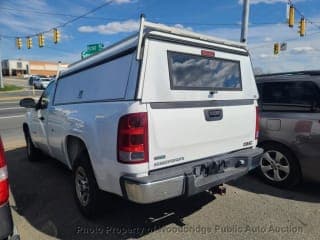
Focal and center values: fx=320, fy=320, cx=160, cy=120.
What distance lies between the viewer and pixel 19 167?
259 inches

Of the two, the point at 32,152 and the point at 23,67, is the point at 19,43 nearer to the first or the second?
the point at 32,152

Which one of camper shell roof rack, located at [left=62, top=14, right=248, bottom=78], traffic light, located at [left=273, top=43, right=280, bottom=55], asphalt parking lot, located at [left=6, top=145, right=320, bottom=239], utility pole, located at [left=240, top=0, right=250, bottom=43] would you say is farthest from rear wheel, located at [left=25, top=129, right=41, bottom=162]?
traffic light, located at [left=273, top=43, right=280, bottom=55]

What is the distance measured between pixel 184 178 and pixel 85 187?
143cm

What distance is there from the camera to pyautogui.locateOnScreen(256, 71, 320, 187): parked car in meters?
4.52

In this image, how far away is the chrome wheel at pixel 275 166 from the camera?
4911 mm

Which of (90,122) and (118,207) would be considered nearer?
(90,122)

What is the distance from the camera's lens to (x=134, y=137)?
304 centimetres

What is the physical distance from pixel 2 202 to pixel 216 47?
2.88 meters

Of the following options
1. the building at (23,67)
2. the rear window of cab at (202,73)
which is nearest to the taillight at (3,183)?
the rear window of cab at (202,73)

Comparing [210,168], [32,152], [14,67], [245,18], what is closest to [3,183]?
[210,168]

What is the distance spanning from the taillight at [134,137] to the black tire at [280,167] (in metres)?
2.69

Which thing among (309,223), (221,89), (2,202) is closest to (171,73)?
(221,89)

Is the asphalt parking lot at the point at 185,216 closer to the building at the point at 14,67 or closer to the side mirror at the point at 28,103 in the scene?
the side mirror at the point at 28,103

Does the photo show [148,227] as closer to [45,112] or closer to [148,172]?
[148,172]
